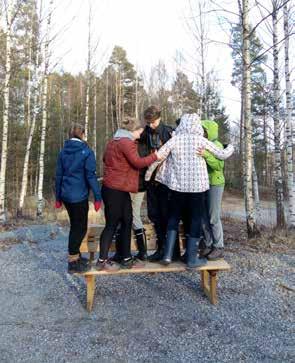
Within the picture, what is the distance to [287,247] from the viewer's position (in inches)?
305

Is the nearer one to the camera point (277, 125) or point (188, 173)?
point (188, 173)

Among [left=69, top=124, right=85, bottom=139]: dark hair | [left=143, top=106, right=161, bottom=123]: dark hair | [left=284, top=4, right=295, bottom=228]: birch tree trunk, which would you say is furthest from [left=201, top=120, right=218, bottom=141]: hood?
[left=284, top=4, right=295, bottom=228]: birch tree trunk

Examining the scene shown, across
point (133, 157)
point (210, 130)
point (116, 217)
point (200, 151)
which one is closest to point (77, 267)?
point (116, 217)

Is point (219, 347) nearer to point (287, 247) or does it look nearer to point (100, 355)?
point (100, 355)

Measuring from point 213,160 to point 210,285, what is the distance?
149 cm

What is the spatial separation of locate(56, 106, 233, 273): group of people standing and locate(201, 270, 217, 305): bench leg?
21cm

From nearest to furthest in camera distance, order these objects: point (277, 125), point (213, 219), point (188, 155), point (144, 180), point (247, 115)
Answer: point (188, 155), point (144, 180), point (213, 219), point (247, 115), point (277, 125)

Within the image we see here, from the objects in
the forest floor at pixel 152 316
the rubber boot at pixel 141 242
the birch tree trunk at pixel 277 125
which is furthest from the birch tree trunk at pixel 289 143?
the rubber boot at pixel 141 242

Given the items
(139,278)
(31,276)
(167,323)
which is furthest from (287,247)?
(31,276)

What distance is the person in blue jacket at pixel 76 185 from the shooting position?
489 cm

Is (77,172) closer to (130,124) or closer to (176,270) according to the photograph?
(130,124)

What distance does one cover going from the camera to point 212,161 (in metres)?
5.01

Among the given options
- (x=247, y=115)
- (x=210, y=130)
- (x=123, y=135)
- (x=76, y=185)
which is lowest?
(x=76, y=185)

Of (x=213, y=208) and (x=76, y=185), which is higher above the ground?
(x=76, y=185)
